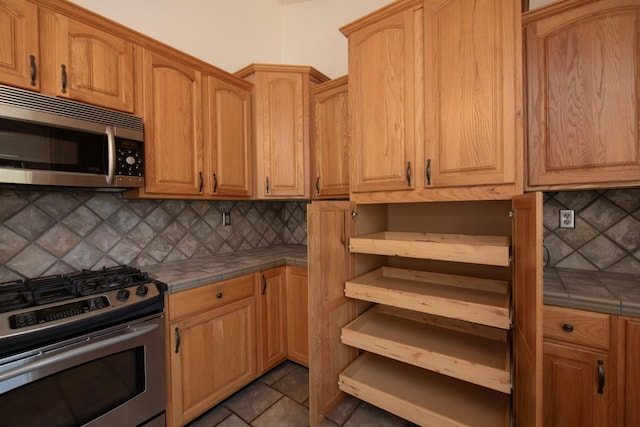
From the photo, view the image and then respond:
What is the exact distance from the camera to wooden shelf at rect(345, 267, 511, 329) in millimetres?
1223

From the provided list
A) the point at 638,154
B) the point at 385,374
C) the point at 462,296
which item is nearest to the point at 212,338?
the point at 385,374

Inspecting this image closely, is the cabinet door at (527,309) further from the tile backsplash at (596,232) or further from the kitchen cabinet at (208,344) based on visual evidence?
the kitchen cabinet at (208,344)

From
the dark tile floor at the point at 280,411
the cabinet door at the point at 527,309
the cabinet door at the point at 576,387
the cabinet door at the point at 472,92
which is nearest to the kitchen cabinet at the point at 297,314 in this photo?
the dark tile floor at the point at 280,411

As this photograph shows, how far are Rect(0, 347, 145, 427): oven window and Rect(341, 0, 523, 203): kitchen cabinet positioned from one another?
144 centimetres

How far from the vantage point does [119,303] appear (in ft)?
3.96

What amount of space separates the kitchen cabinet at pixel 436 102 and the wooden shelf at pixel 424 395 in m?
1.03

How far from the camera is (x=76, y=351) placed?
1077 mm

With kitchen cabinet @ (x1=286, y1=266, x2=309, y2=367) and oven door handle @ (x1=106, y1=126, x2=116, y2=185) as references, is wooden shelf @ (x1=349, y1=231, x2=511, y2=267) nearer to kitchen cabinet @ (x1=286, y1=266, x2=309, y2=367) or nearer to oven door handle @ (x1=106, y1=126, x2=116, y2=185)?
kitchen cabinet @ (x1=286, y1=266, x2=309, y2=367)

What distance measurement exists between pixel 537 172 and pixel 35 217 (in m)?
2.58

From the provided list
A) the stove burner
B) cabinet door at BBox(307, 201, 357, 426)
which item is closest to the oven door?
the stove burner

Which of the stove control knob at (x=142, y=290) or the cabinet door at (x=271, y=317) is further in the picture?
the cabinet door at (x=271, y=317)

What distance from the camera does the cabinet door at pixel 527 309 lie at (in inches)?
32.4

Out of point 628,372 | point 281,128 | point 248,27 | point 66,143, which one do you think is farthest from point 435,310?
point 248,27

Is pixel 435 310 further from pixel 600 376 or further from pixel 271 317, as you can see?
pixel 271 317
